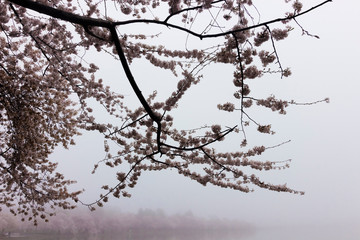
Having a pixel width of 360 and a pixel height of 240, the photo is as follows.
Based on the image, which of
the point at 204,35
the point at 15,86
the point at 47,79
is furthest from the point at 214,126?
the point at 15,86

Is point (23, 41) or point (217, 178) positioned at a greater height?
point (23, 41)

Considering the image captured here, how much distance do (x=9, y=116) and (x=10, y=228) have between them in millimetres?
27636

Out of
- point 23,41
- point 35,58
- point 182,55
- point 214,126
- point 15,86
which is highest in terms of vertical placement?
point 23,41

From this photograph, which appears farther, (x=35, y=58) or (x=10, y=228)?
(x=10, y=228)

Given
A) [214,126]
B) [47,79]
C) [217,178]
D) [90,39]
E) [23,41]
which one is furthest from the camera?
[23,41]

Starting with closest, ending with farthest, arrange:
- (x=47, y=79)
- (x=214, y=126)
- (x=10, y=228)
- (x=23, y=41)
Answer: (x=214, y=126) → (x=47, y=79) → (x=23, y=41) → (x=10, y=228)

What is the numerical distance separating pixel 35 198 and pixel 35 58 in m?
3.34

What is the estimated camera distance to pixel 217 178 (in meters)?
4.79

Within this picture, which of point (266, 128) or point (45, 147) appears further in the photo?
point (45, 147)

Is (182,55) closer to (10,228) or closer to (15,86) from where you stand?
(15,86)

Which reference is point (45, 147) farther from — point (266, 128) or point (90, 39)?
point (266, 128)

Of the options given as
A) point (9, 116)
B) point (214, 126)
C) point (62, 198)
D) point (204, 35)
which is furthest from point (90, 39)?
point (62, 198)

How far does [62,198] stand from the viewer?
740 centimetres

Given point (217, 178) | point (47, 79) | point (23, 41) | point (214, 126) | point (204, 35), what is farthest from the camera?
point (23, 41)
